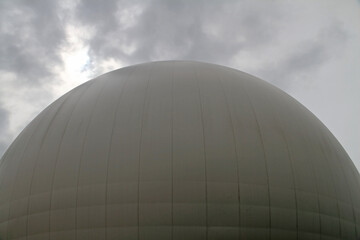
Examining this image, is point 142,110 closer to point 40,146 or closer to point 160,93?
point 160,93

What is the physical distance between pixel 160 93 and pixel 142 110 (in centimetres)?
129

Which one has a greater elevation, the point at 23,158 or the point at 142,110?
the point at 142,110

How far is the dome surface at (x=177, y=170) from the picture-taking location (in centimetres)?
1403

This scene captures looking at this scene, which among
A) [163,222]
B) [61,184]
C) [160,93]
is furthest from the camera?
[160,93]

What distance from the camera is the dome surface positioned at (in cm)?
1403

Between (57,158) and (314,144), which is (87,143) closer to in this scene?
(57,158)

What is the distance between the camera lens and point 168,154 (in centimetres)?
1459

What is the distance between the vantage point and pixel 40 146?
56.5 ft

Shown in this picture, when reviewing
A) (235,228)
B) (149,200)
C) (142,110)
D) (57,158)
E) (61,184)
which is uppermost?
(142,110)

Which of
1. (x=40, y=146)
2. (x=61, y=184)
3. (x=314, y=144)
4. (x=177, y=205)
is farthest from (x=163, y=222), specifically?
(x=314, y=144)

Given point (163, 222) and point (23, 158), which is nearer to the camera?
point (163, 222)

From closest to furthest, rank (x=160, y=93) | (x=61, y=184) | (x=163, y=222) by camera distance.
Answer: (x=163, y=222)
(x=61, y=184)
(x=160, y=93)

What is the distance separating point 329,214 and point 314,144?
3.15 metres

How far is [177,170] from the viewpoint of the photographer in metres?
14.3
